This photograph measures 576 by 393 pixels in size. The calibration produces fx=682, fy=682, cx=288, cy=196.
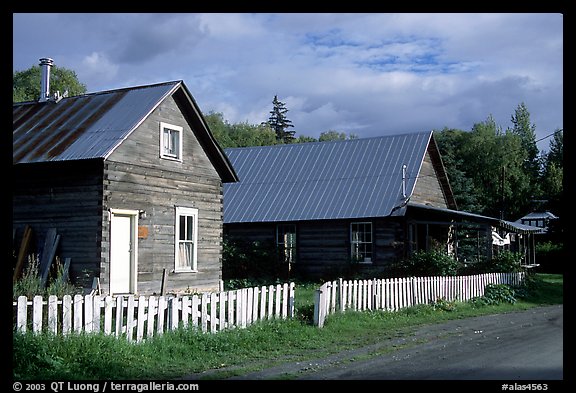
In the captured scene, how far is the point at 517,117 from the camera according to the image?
267ft

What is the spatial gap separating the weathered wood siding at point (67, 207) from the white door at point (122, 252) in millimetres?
585

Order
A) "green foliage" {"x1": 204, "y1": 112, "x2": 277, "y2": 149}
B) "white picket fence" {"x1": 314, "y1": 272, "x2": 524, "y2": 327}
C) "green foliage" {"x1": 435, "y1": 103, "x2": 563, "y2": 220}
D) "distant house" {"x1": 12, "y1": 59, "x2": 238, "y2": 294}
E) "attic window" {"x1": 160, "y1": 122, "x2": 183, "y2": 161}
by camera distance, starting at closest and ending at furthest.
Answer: "white picket fence" {"x1": 314, "y1": 272, "x2": 524, "y2": 327}, "distant house" {"x1": 12, "y1": 59, "x2": 238, "y2": 294}, "attic window" {"x1": 160, "y1": 122, "x2": 183, "y2": 161}, "green foliage" {"x1": 435, "y1": 103, "x2": 563, "y2": 220}, "green foliage" {"x1": 204, "y1": 112, "x2": 277, "y2": 149}

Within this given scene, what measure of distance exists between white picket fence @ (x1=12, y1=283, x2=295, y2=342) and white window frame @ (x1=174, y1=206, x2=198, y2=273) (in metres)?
6.04

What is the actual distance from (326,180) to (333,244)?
3699mm

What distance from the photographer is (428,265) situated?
85.2 feet

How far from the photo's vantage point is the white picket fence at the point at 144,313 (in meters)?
11.2

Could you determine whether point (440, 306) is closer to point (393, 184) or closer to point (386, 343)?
point (386, 343)

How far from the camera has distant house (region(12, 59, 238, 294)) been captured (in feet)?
A: 60.7

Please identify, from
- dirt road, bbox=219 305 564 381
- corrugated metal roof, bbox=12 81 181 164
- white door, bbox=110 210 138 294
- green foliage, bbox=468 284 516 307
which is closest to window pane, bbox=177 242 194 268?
white door, bbox=110 210 138 294

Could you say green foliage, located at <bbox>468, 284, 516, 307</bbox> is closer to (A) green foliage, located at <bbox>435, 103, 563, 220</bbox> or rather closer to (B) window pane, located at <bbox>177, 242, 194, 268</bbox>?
(B) window pane, located at <bbox>177, 242, 194, 268</bbox>

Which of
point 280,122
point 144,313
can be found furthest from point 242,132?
point 144,313
